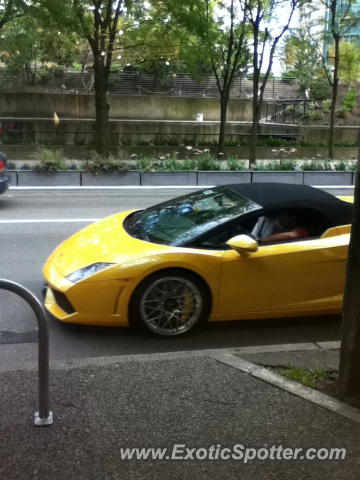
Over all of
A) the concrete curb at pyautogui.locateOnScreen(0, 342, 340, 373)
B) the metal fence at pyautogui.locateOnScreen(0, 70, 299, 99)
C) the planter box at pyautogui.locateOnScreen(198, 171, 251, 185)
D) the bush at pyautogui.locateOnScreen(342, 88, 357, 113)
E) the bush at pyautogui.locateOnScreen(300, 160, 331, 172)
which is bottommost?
the concrete curb at pyautogui.locateOnScreen(0, 342, 340, 373)

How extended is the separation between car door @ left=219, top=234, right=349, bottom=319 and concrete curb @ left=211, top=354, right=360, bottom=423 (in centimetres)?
87

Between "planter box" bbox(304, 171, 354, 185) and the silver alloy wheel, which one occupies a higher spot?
"planter box" bbox(304, 171, 354, 185)

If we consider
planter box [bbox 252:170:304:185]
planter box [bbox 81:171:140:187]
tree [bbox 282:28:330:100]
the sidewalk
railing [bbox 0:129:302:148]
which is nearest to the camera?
the sidewalk

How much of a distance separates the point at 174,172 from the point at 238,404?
515 inches

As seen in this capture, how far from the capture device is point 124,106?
29.3m

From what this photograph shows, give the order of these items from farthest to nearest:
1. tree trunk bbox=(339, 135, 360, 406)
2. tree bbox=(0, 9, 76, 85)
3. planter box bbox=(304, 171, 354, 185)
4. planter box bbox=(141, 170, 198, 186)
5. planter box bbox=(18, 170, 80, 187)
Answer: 1. tree bbox=(0, 9, 76, 85)
2. planter box bbox=(304, 171, 354, 185)
3. planter box bbox=(141, 170, 198, 186)
4. planter box bbox=(18, 170, 80, 187)
5. tree trunk bbox=(339, 135, 360, 406)

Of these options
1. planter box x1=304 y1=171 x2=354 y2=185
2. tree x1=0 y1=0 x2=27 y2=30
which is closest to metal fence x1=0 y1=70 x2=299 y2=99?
tree x1=0 y1=0 x2=27 y2=30

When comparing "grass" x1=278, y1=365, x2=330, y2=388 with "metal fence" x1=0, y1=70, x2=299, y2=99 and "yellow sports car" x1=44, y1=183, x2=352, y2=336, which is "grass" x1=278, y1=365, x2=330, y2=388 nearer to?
"yellow sports car" x1=44, y1=183, x2=352, y2=336

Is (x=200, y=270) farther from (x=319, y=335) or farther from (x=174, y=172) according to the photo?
(x=174, y=172)

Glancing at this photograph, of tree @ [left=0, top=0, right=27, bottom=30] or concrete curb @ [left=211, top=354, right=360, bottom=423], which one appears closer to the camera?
concrete curb @ [left=211, top=354, right=360, bottom=423]

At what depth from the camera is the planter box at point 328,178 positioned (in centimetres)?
1702

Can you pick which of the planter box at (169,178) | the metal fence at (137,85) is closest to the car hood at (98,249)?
the planter box at (169,178)

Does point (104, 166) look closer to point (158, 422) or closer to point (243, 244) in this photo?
point (243, 244)

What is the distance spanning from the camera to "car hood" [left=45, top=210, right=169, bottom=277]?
5047 millimetres
